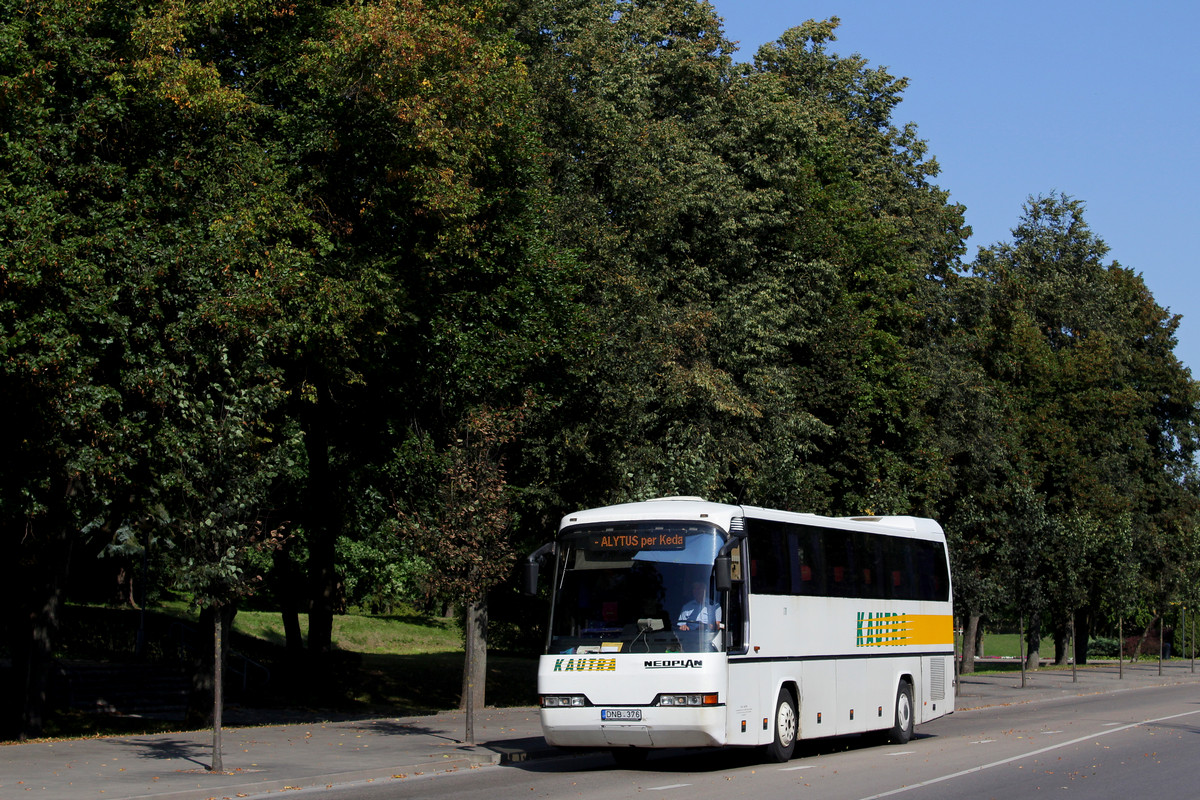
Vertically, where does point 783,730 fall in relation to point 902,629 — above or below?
below

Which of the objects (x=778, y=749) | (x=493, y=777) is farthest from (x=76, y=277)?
(x=778, y=749)

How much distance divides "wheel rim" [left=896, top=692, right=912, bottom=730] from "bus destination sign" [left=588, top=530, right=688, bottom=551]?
272 inches

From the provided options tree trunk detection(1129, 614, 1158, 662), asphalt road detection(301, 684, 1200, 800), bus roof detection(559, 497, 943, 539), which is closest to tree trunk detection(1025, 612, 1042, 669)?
tree trunk detection(1129, 614, 1158, 662)

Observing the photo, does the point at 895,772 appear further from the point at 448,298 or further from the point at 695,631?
the point at 448,298

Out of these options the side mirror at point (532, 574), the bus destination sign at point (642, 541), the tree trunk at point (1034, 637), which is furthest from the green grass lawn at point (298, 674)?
the tree trunk at point (1034, 637)

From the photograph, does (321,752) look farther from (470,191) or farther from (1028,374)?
(1028,374)

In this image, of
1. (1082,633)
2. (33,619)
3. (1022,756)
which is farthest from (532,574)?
(1082,633)

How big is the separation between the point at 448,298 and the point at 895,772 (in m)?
12.5

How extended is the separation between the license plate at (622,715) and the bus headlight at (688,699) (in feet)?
0.94

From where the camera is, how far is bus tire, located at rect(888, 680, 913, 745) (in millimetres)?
20422

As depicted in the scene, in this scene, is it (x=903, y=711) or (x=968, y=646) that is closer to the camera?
(x=903, y=711)

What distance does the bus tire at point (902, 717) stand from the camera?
20422 millimetres

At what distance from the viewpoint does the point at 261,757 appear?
1608 centimetres

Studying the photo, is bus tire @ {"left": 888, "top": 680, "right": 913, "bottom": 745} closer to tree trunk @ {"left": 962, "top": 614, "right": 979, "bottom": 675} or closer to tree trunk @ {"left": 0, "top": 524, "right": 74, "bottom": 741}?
tree trunk @ {"left": 0, "top": 524, "right": 74, "bottom": 741}
